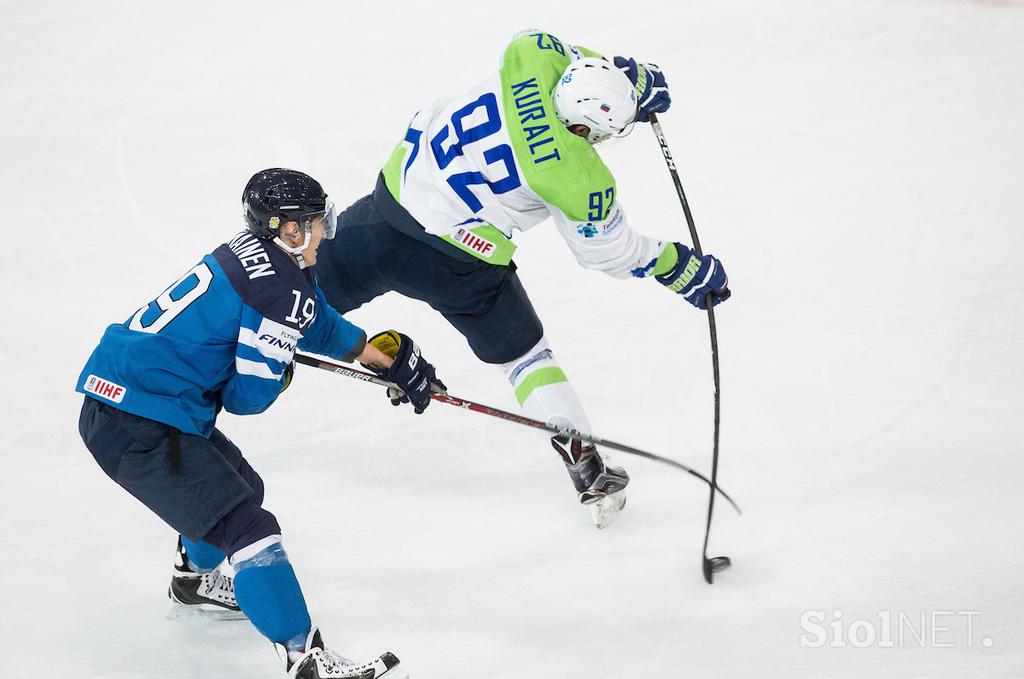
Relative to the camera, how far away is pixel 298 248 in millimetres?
2463

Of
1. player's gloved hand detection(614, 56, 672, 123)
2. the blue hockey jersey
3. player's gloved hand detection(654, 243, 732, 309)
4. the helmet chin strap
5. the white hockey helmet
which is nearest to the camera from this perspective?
the blue hockey jersey

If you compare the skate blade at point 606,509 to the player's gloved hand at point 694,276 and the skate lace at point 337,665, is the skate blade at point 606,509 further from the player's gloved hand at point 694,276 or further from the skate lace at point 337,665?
the skate lace at point 337,665

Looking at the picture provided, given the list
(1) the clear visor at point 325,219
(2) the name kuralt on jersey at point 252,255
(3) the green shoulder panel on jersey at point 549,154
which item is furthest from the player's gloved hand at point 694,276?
(2) the name kuralt on jersey at point 252,255

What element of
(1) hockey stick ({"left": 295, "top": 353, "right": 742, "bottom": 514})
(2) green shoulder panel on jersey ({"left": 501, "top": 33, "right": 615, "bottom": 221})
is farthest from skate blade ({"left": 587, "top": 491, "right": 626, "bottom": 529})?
(2) green shoulder panel on jersey ({"left": 501, "top": 33, "right": 615, "bottom": 221})

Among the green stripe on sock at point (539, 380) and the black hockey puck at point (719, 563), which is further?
the green stripe on sock at point (539, 380)

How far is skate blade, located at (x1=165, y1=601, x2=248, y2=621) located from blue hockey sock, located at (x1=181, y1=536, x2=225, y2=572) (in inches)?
5.0

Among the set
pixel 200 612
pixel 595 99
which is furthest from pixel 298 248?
pixel 200 612

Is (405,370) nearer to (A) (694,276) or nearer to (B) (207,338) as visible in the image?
(B) (207,338)

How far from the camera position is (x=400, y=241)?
307 centimetres

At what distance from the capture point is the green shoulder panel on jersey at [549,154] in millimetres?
2764

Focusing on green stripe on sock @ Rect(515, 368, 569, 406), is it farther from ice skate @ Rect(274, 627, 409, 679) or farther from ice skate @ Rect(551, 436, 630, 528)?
ice skate @ Rect(274, 627, 409, 679)

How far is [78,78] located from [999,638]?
17.0ft

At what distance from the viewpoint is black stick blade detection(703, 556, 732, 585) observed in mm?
2855

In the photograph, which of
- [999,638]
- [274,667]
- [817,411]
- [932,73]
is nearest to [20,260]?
A: [274,667]
